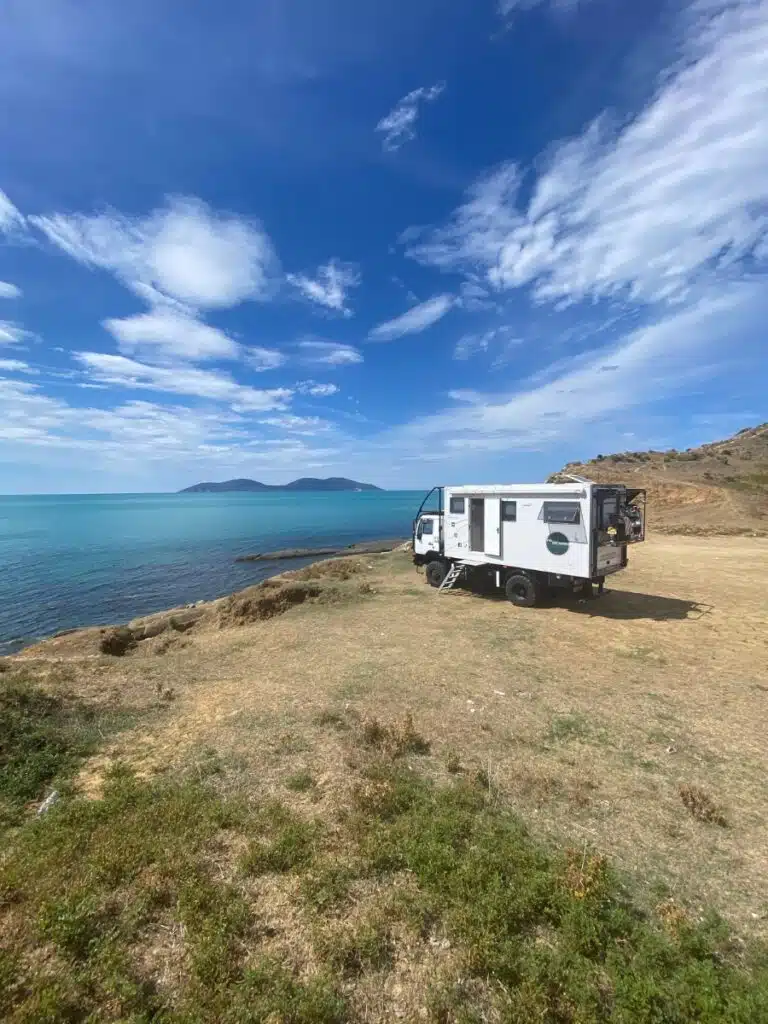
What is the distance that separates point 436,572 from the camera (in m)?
19.4

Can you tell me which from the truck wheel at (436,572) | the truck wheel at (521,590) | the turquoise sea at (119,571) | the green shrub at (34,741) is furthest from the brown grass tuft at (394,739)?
the turquoise sea at (119,571)

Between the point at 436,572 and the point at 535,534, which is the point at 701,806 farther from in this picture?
the point at 436,572

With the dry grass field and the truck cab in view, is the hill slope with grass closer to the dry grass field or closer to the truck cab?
the truck cab

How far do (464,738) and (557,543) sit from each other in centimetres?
902

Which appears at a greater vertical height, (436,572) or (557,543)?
(557,543)

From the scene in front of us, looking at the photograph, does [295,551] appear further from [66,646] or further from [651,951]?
[651,951]

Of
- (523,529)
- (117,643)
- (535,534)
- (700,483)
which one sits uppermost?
(700,483)

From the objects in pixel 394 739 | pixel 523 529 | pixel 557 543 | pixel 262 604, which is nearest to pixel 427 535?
pixel 523 529

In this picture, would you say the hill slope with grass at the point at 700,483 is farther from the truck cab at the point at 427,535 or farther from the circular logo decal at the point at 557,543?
the circular logo decal at the point at 557,543

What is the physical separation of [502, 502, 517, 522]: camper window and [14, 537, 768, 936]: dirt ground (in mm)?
3080

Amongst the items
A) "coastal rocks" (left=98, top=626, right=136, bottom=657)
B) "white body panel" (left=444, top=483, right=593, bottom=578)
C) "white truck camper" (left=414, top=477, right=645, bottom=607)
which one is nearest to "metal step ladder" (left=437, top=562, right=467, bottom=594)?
"white truck camper" (left=414, top=477, right=645, bottom=607)

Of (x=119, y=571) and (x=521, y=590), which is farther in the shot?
(x=119, y=571)

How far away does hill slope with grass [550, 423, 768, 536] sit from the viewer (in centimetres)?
3597

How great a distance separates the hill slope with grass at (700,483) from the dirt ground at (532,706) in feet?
45.1
